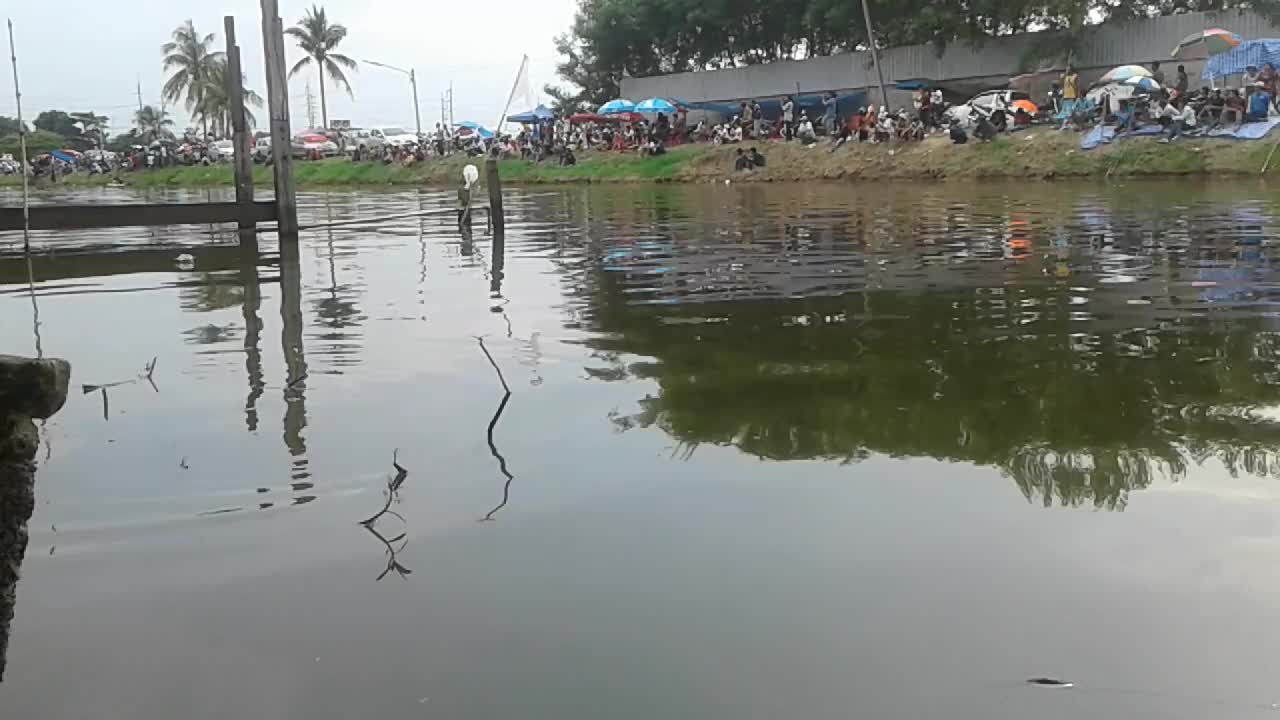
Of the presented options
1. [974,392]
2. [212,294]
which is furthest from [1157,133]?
[974,392]

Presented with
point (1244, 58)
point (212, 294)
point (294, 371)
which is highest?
point (1244, 58)

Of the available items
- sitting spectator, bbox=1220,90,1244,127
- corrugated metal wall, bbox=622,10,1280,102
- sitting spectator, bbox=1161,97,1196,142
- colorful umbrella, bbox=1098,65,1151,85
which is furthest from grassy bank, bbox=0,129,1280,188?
corrugated metal wall, bbox=622,10,1280,102

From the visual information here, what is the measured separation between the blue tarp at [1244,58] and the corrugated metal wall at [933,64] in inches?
349

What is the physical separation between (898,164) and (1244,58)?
8.64m

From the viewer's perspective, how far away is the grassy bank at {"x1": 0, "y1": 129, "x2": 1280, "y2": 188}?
2667cm

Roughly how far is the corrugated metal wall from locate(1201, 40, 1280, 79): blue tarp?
8856mm

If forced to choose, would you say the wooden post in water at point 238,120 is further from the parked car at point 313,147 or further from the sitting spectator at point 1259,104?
the parked car at point 313,147

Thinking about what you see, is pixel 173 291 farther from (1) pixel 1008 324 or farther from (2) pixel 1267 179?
(2) pixel 1267 179

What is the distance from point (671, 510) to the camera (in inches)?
163

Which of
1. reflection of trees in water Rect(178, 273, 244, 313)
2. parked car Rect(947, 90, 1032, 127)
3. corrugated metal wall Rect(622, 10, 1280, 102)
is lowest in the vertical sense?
reflection of trees in water Rect(178, 273, 244, 313)

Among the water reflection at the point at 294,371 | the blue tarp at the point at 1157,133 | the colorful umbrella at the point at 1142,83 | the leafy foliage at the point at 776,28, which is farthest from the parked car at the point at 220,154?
the water reflection at the point at 294,371

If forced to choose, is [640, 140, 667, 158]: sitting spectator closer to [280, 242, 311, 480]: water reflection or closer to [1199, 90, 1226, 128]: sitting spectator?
[1199, 90, 1226, 128]: sitting spectator

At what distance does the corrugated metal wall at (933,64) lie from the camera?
1496 inches

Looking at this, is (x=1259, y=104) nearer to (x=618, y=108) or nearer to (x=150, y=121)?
(x=618, y=108)
